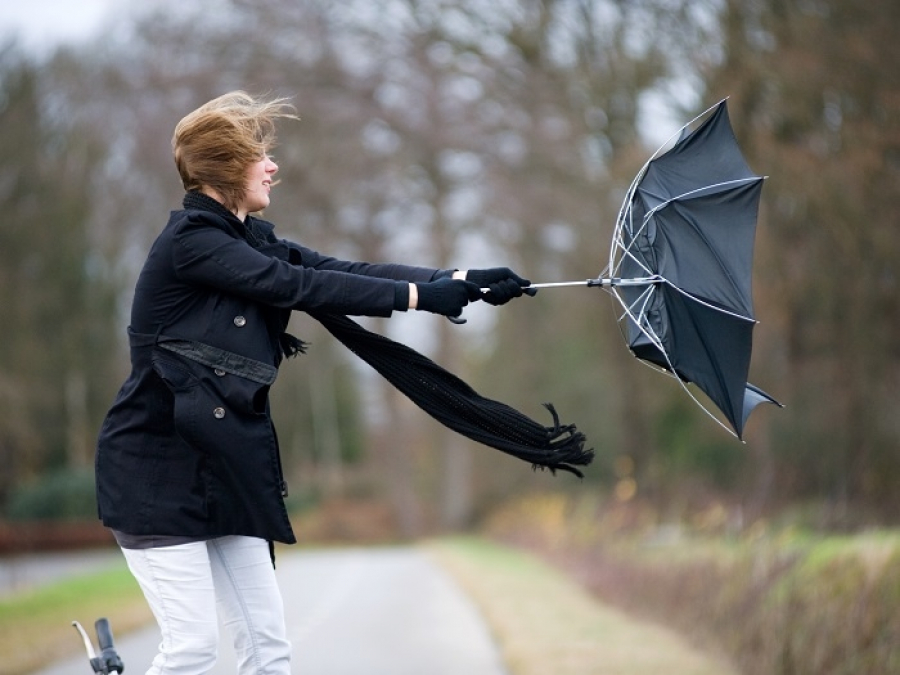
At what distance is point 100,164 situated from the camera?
3350 cm

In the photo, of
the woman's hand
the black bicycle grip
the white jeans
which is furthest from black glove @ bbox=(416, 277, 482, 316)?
the black bicycle grip

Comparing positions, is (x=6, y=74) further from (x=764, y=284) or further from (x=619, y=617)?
(x=619, y=617)

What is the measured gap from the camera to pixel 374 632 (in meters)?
11.5

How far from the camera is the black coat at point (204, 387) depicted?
397cm

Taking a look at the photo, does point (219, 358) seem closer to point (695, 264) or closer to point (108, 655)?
point (108, 655)

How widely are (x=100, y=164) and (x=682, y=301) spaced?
3051 centimetres

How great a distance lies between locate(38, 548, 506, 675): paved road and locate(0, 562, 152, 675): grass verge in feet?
0.92

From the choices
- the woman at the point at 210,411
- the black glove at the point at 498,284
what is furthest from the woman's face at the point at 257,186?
the black glove at the point at 498,284

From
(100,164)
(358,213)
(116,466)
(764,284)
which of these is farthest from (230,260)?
(100,164)

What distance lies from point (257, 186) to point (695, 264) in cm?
161

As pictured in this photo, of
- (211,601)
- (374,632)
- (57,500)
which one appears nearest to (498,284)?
(211,601)

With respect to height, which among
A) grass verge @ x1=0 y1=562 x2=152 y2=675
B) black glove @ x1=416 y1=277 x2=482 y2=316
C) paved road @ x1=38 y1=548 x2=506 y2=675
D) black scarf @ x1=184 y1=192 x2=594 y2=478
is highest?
black glove @ x1=416 y1=277 x2=482 y2=316

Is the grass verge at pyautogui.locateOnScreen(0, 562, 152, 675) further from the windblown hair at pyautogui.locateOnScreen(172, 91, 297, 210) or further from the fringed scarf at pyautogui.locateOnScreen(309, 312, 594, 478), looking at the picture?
the windblown hair at pyautogui.locateOnScreen(172, 91, 297, 210)

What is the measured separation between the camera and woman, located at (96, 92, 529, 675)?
399cm
